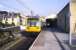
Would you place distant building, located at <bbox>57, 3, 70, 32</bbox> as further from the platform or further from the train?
the platform

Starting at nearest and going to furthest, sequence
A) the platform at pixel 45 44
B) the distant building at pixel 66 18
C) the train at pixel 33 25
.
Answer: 1. the platform at pixel 45 44
2. the distant building at pixel 66 18
3. the train at pixel 33 25

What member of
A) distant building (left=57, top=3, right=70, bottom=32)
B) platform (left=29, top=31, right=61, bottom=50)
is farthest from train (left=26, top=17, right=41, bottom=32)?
platform (left=29, top=31, right=61, bottom=50)

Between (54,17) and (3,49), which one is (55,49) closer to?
(3,49)

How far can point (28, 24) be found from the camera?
39219mm

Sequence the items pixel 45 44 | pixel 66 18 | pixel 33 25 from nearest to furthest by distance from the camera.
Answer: pixel 45 44
pixel 33 25
pixel 66 18

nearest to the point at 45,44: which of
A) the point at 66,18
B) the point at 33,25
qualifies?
the point at 33,25

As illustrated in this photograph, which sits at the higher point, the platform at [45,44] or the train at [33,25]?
the train at [33,25]

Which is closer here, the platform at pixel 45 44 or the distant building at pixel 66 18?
the platform at pixel 45 44

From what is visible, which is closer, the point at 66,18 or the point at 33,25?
the point at 33,25

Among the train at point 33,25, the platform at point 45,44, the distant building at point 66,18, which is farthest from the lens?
the train at point 33,25

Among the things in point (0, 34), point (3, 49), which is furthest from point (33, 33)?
point (3, 49)

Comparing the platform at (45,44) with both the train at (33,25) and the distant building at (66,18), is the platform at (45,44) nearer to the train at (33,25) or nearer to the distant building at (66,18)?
the distant building at (66,18)

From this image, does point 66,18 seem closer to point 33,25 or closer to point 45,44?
point 33,25

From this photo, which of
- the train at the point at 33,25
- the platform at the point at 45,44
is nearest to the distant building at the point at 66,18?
the train at the point at 33,25
